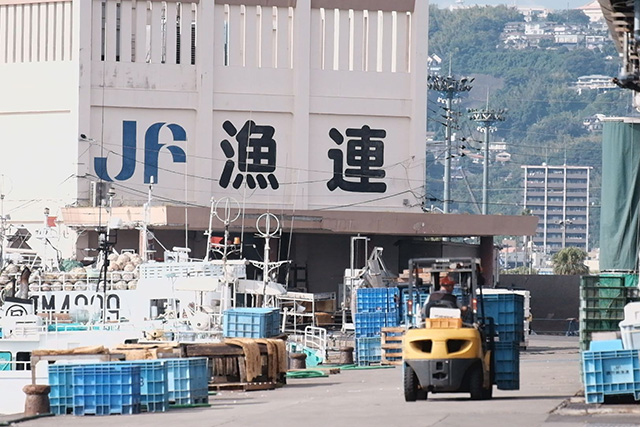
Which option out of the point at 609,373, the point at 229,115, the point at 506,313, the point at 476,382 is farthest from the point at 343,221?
the point at 609,373

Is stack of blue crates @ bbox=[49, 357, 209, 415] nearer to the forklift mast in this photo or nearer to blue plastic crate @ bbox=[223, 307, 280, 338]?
the forklift mast

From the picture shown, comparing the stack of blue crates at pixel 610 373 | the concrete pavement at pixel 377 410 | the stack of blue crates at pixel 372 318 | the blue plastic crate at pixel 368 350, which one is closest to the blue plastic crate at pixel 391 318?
the stack of blue crates at pixel 372 318

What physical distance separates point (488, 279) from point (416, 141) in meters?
6.48

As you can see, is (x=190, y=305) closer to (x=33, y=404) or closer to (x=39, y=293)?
(x=39, y=293)

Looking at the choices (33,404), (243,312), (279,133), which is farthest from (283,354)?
(279,133)

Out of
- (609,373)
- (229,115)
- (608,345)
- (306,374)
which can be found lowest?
(306,374)

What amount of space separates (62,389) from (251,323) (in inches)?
509

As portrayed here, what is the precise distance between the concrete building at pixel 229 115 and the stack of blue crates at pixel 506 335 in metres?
33.7

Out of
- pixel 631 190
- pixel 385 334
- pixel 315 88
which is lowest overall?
pixel 385 334

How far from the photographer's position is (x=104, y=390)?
2147 cm

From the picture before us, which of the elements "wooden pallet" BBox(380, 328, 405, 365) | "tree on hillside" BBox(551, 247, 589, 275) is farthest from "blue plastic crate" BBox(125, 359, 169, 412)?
"tree on hillside" BBox(551, 247, 589, 275)

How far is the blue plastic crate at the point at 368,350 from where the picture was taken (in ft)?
127

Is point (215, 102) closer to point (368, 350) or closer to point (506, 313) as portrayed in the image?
point (368, 350)

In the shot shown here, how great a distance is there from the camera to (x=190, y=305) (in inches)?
1556
